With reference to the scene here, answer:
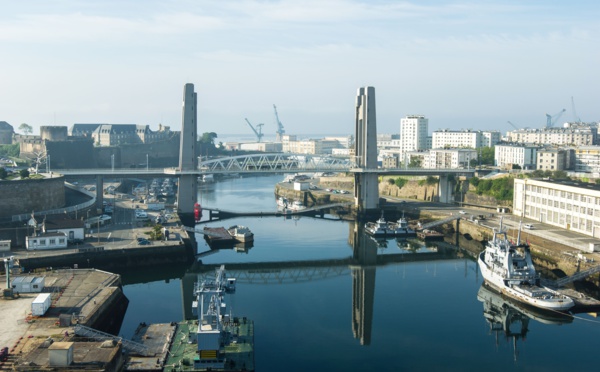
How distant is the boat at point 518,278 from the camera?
20.1 metres

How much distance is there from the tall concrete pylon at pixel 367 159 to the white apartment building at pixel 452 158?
11934 mm

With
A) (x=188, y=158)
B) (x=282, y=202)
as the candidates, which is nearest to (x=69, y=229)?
(x=188, y=158)

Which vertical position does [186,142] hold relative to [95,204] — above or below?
above

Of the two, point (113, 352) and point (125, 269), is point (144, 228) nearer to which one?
point (125, 269)

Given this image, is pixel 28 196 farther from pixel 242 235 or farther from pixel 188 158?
pixel 188 158

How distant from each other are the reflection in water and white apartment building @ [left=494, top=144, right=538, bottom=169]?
29267mm

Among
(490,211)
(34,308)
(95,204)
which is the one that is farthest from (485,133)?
(34,308)

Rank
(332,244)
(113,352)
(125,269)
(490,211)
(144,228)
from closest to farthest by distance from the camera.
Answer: (113,352), (125,269), (144,228), (332,244), (490,211)

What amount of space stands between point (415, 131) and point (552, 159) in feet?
112

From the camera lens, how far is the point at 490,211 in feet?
125

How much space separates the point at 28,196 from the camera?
96.5 feet

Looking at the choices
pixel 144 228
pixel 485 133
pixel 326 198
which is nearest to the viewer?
pixel 144 228

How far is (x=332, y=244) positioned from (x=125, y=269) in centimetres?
1137

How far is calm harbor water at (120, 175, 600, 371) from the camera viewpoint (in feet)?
54.6
